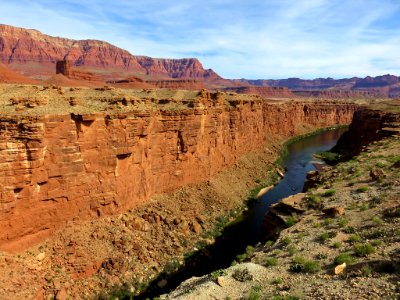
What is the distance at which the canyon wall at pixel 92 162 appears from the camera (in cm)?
2269

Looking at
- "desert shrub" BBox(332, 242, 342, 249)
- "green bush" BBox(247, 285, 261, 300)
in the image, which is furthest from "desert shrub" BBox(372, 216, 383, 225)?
"green bush" BBox(247, 285, 261, 300)

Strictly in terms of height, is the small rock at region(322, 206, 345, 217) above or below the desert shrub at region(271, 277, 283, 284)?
above

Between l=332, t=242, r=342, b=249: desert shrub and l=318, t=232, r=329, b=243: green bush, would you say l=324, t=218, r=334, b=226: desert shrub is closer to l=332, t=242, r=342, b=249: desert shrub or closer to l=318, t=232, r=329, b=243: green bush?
l=318, t=232, r=329, b=243: green bush

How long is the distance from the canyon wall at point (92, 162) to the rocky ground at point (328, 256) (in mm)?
12552

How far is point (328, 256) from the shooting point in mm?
15719

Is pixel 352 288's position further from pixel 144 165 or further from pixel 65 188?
pixel 144 165

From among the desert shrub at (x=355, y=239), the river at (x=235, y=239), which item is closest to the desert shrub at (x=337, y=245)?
the desert shrub at (x=355, y=239)

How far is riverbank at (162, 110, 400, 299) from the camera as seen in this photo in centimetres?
1309

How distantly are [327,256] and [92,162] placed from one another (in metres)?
18.8

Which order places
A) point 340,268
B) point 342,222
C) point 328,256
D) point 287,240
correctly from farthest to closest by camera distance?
point 342,222 < point 287,240 < point 328,256 < point 340,268

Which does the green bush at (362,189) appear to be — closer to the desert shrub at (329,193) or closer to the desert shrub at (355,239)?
the desert shrub at (329,193)

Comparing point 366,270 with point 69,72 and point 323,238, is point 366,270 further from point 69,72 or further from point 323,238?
point 69,72

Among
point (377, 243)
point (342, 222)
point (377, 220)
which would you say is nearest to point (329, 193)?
point (342, 222)

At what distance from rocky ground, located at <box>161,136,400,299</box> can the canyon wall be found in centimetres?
1255
